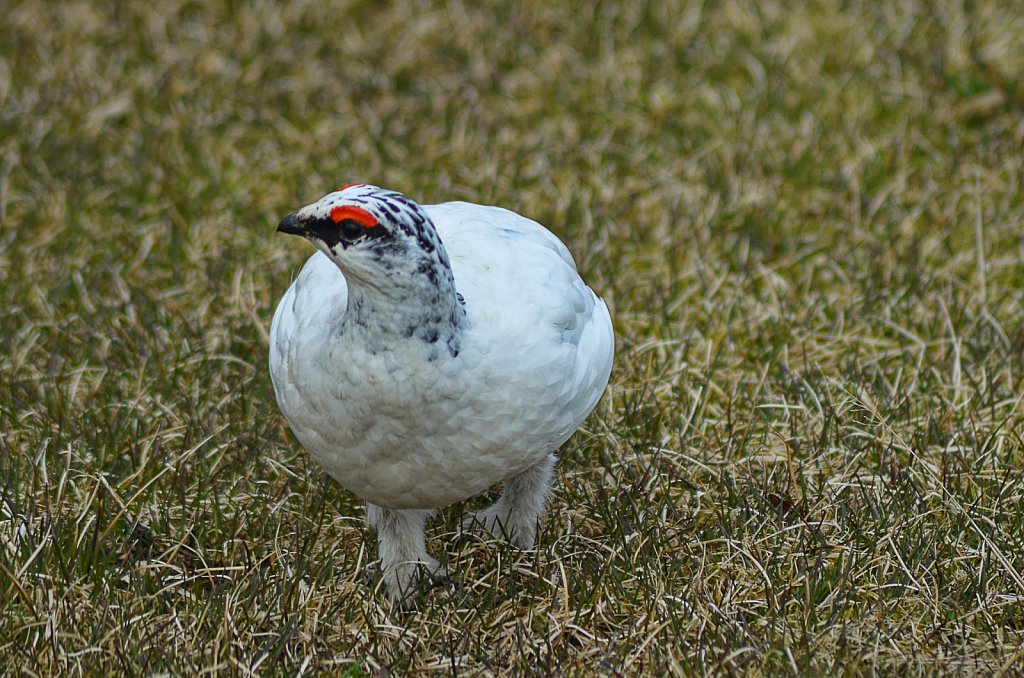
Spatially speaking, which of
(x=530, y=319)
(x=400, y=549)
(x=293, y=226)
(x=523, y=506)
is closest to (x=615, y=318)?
(x=523, y=506)

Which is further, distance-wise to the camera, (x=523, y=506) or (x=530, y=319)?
(x=523, y=506)

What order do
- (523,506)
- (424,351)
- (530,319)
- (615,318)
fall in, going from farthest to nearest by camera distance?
(615,318), (523,506), (530,319), (424,351)

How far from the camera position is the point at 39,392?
3.95 m

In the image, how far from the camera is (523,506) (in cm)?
343

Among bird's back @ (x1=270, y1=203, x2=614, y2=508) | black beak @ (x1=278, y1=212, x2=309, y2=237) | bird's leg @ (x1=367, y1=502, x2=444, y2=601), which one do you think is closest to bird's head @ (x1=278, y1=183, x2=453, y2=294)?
black beak @ (x1=278, y1=212, x2=309, y2=237)

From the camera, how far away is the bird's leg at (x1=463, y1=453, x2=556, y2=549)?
133 inches

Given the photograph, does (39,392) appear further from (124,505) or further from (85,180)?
(85,180)

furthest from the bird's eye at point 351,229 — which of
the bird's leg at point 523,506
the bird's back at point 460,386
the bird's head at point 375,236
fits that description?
the bird's leg at point 523,506

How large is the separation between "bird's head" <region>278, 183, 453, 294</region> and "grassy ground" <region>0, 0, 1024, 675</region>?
94 cm

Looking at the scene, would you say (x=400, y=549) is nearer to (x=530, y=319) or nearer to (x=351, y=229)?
(x=530, y=319)

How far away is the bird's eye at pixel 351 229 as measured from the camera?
98.3 inches

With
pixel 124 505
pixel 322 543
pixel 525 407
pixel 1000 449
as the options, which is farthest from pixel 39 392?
pixel 1000 449

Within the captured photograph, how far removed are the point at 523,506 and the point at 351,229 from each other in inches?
47.5

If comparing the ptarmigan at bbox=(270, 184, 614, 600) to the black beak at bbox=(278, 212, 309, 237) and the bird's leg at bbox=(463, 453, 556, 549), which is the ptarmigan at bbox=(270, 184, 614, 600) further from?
the bird's leg at bbox=(463, 453, 556, 549)
